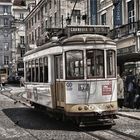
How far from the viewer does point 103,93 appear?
51.4 ft

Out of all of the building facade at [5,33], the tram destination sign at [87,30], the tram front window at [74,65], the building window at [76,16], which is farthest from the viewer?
the building facade at [5,33]

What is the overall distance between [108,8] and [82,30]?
952 inches

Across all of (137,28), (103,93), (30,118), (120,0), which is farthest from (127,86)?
(120,0)

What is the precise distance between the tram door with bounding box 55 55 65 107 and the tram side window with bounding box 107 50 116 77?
1548mm

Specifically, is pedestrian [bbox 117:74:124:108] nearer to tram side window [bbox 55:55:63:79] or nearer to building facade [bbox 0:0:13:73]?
tram side window [bbox 55:55:63:79]

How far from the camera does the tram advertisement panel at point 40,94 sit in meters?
17.1

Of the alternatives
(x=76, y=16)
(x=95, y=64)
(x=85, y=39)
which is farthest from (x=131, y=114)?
(x=76, y=16)

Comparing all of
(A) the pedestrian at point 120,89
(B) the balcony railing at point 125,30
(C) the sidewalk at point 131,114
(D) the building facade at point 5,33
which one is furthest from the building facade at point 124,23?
(D) the building facade at point 5,33

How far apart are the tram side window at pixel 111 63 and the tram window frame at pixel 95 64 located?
0.75 ft

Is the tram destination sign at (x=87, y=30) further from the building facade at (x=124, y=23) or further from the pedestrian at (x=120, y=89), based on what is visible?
the building facade at (x=124, y=23)

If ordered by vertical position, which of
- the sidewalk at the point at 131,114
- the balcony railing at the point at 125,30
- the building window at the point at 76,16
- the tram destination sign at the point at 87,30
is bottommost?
the sidewalk at the point at 131,114

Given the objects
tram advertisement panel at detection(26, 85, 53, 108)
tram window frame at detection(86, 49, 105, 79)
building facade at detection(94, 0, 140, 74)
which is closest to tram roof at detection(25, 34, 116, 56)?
tram window frame at detection(86, 49, 105, 79)

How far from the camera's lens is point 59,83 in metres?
16.1

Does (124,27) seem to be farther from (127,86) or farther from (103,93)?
(103,93)
